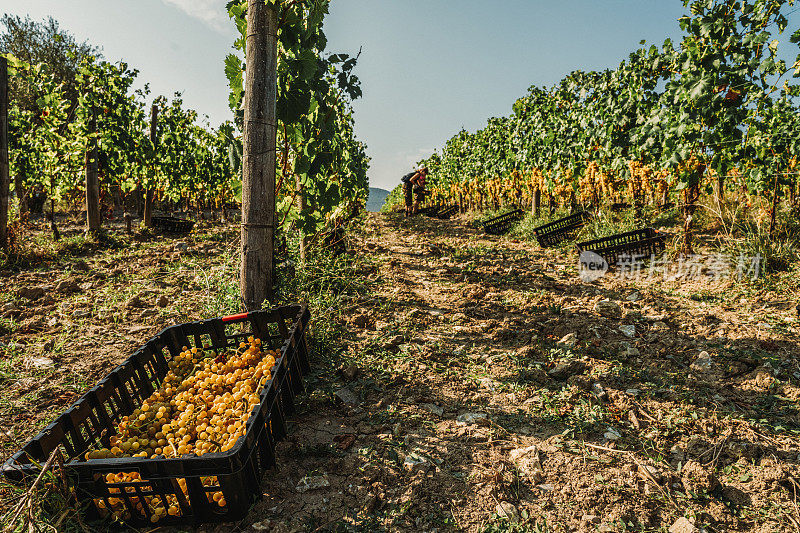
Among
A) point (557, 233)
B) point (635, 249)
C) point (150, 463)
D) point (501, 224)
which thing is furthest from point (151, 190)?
point (635, 249)

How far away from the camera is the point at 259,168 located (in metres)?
3.30

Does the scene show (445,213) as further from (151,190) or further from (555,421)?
(555,421)

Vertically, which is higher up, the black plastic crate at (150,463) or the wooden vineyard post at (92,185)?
the wooden vineyard post at (92,185)

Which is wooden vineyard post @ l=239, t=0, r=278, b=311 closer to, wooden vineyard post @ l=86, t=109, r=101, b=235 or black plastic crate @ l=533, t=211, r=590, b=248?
black plastic crate @ l=533, t=211, r=590, b=248

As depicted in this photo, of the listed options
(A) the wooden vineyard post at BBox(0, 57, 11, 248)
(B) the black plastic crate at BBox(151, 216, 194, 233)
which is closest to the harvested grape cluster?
(A) the wooden vineyard post at BBox(0, 57, 11, 248)

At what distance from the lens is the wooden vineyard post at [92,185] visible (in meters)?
8.73

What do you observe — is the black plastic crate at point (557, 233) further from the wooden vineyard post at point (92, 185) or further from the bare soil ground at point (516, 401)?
the wooden vineyard post at point (92, 185)

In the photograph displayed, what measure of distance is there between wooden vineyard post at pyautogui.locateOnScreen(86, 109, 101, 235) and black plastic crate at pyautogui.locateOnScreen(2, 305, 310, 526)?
26.6 ft

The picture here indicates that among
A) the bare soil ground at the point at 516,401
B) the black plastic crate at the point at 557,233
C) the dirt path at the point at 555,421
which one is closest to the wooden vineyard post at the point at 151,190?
the bare soil ground at the point at 516,401

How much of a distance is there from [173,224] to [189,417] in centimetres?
969

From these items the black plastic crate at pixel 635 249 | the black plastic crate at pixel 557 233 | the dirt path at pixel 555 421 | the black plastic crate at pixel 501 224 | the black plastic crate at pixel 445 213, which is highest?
the black plastic crate at pixel 445 213

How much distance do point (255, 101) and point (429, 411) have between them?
110 inches

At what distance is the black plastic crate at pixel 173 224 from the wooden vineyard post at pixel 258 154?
8106 millimetres

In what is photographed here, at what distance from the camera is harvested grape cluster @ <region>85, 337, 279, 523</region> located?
172 centimetres
